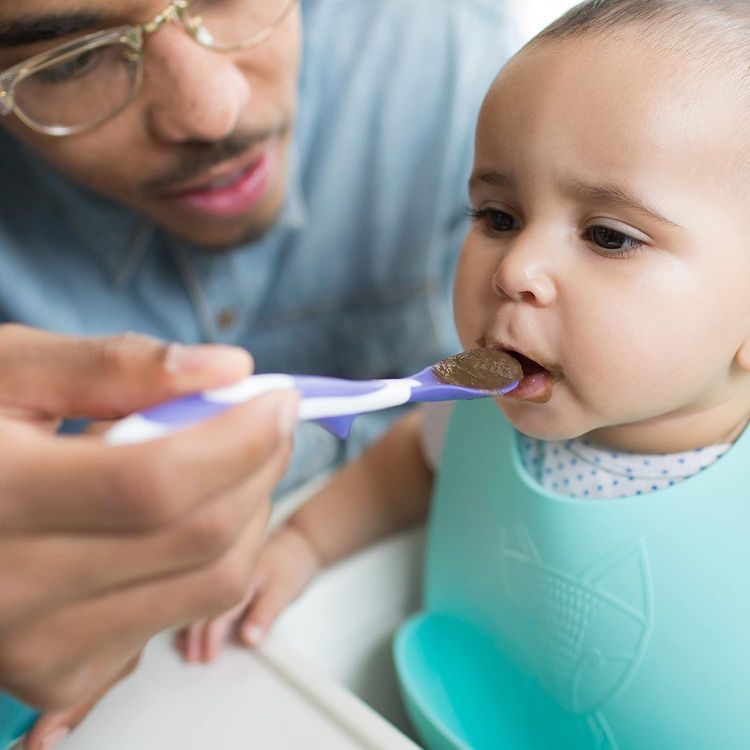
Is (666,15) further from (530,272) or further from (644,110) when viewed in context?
(530,272)

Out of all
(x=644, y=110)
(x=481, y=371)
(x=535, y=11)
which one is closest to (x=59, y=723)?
(x=481, y=371)

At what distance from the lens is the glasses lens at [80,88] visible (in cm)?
89

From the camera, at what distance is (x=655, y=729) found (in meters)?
0.67

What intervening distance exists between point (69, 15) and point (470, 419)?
577 millimetres

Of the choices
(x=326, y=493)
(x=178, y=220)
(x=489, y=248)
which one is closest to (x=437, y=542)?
(x=326, y=493)

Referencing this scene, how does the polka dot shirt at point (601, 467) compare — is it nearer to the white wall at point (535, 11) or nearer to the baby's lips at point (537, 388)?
the baby's lips at point (537, 388)

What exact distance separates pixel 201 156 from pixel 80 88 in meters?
0.15

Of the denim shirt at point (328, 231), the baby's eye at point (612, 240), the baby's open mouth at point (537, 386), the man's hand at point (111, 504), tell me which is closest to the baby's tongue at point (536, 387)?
the baby's open mouth at point (537, 386)

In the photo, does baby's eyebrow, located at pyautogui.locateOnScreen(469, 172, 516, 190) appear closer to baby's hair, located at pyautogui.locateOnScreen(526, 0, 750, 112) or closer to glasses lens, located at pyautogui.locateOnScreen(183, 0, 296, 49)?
baby's hair, located at pyautogui.locateOnScreen(526, 0, 750, 112)

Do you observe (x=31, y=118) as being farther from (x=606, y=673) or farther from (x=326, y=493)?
(x=606, y=673)

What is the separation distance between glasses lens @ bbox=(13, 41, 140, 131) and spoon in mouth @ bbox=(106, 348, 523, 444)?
530 millimetres

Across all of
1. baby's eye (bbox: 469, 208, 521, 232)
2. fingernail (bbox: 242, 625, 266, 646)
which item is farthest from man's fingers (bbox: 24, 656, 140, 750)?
baby's eye (bbox: 469, 208, 521, 232)

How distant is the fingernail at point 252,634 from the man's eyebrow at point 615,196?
522mm

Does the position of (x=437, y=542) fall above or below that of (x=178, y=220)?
below
